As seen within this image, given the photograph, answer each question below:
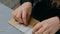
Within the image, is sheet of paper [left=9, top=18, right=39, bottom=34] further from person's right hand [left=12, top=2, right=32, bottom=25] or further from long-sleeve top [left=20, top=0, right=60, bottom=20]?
long-sleeve top [left=20, top=0, right=60, bottom=20]

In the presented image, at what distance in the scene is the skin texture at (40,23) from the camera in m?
0.73

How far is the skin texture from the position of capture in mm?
730

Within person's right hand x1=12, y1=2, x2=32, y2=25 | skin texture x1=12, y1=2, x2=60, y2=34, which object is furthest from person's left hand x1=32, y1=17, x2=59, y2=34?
person's right hand x1=12, y1=2, x2=32, y2=25

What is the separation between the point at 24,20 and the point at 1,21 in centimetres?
15

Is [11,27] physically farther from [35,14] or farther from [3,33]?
→ [35,14]

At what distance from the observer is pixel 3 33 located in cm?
82

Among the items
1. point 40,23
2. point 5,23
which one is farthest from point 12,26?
point 40,23

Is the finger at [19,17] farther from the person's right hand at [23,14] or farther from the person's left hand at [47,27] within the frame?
the person's left hand at [47,27]

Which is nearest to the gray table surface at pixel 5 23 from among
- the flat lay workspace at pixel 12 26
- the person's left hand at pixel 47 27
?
the flat lay workspace at pixel 12 26

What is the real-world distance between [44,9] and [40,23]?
20 cm

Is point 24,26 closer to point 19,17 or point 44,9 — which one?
point 19,17

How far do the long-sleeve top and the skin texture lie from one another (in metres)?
0.07

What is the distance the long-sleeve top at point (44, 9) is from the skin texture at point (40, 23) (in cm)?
7

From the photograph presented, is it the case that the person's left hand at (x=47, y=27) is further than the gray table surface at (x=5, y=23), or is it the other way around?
the gray table surface at (x=5, y=23)
